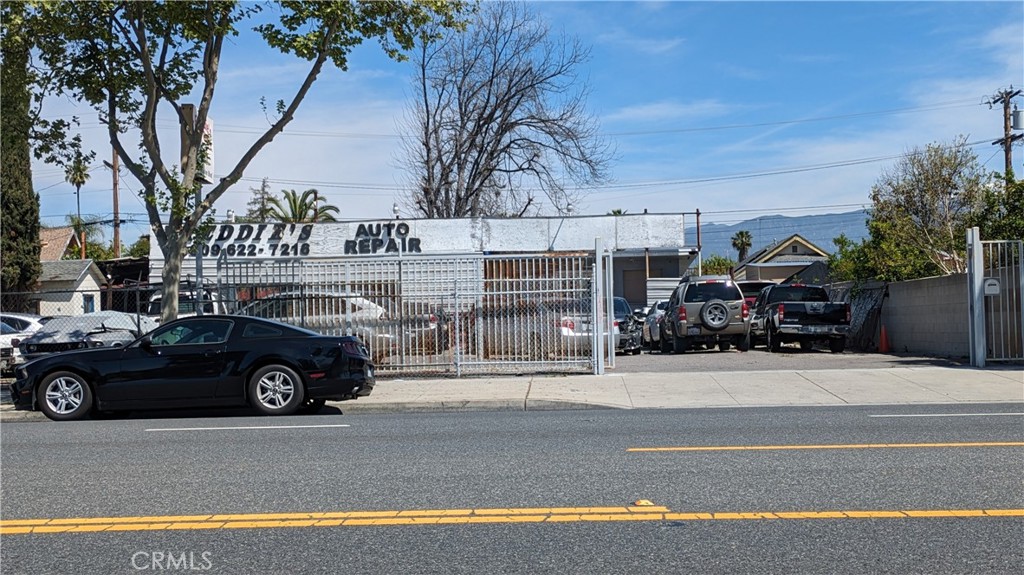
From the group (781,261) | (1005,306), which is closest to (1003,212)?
(1005,306)

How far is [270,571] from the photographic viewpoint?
5453 mm

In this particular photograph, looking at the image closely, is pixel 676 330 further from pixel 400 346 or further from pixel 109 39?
pixel 109 39

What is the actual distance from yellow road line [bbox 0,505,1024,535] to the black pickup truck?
55.6ft

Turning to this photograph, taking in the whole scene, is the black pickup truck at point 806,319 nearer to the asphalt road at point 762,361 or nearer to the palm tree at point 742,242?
the asphalt road at point 762,361

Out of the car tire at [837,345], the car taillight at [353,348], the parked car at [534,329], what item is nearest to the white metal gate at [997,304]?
the car tire at [837,345]

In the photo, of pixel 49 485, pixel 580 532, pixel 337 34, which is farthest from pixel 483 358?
pixel 580 532

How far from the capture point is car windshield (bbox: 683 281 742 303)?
2330 centimetres

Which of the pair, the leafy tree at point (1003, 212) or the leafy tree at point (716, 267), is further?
the leafy tree at point (716, 267)

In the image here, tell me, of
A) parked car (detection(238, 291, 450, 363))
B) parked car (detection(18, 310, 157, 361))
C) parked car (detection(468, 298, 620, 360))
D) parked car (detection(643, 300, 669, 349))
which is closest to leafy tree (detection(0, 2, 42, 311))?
parked car (detection(18, 310, 157, 361))

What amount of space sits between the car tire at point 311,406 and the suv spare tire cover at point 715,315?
1170cm

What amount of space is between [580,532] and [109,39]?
531 inches

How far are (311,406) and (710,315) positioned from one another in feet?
39.3

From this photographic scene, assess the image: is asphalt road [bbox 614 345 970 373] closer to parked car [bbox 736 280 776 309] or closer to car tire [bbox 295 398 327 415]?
parked car [bbox 736 280 776 309]

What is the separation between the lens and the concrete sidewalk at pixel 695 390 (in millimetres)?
Result: 13836
